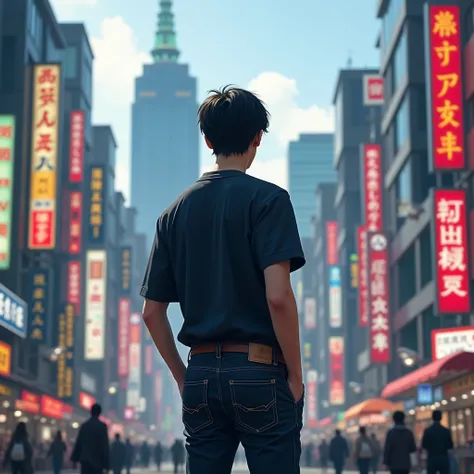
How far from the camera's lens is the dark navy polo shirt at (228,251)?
405 cm

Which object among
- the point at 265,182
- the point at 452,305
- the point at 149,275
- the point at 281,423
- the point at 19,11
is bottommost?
the point at 281,423

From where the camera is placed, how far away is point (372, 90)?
71.6 meters

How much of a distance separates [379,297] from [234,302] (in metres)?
53.9

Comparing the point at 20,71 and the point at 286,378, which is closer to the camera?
the point at 286,378

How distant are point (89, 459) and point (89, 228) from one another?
5428cm

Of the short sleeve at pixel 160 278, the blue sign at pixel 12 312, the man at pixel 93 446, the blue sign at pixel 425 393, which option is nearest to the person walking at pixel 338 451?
the blue sign at pixel 425 393

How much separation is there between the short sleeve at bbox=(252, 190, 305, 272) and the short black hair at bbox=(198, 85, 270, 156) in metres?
0.32

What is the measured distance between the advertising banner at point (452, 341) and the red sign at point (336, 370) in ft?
193

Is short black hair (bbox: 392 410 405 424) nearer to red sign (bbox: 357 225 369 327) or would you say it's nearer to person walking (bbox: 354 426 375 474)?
person walking (bbox: 354 426 375 474)

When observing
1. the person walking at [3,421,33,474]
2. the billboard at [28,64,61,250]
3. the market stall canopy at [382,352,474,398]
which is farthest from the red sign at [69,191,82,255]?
the person walking at [3,421,33,474]

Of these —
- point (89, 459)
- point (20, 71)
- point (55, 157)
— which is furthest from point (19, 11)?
point (89, 459)

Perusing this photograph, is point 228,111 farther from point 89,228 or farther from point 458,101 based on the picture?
point 89,228

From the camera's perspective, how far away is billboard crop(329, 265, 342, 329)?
9150cm

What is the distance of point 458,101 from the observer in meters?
35.4
